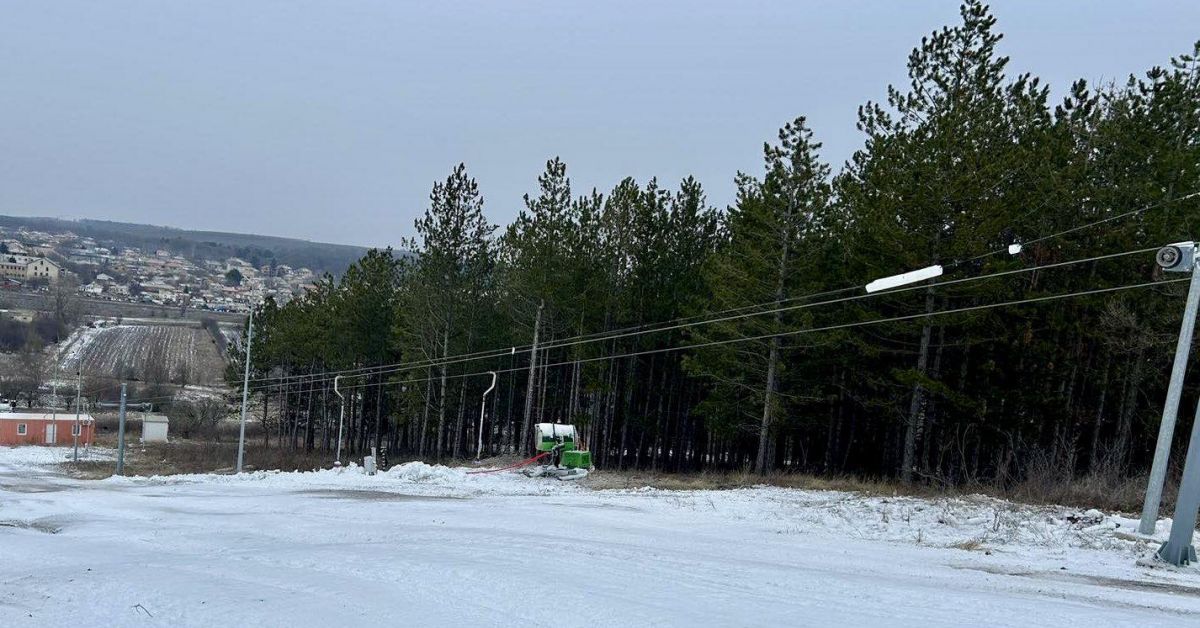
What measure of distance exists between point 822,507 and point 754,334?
15934mm

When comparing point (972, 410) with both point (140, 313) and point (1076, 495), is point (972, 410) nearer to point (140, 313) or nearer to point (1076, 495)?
point (1076, 495)

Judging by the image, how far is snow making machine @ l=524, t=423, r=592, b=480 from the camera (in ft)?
84.0

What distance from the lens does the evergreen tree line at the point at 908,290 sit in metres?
24.9

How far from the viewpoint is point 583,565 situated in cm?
930

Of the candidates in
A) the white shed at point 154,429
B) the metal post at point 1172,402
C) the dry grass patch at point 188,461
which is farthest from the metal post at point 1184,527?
the white shed at point 154,429

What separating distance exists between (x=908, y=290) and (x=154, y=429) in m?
70.0

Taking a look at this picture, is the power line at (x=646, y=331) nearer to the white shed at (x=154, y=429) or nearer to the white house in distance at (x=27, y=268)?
the white shed at (x=154, y=429)

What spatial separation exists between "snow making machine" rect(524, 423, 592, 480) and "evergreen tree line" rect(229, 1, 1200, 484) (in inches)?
203

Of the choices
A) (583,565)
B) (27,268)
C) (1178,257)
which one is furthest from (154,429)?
(27,268)

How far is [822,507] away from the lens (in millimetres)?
15867

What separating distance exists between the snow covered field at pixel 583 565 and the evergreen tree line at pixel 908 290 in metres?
8.16

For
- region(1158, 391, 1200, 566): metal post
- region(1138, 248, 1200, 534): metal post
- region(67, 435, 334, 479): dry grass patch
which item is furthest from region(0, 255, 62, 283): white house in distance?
region(1158, 391, 1200, 566): metal post

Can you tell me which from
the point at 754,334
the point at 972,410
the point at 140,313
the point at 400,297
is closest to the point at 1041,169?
the point at 972,410

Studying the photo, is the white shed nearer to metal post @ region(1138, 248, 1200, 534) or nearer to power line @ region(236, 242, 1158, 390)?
power line @ region(236, 242, 1158, 390)
